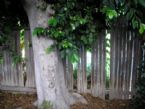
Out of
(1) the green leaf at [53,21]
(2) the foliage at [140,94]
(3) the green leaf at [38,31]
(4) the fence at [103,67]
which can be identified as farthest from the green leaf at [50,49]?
(2) the foliage at [140,94]

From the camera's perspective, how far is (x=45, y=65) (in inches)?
180

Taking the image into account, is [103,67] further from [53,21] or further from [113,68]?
[53,21]

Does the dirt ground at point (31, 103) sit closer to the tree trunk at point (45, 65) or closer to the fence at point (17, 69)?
the fence at point (17, 69)

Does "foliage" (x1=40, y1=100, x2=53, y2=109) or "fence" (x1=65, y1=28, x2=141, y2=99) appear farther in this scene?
"fence" (x1=65, y1=28, x2=141, y2=99)

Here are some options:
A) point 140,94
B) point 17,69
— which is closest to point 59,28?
point 140,94

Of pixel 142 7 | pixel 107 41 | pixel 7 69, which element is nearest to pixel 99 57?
pixel 107 41

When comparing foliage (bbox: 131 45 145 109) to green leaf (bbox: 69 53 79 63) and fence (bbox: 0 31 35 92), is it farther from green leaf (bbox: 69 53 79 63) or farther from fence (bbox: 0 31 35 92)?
fence (bbox: 0 31 35 92)

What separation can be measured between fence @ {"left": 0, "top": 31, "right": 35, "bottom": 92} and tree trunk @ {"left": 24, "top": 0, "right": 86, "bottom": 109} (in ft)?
3.34

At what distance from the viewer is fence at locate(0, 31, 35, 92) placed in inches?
224

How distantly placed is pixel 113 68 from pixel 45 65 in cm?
168

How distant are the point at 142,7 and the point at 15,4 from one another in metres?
2.65

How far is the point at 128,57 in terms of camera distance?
17.6 feet

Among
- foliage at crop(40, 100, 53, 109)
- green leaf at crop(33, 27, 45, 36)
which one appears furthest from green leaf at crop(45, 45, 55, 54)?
foliage at crop(40, 100, 53, 109)

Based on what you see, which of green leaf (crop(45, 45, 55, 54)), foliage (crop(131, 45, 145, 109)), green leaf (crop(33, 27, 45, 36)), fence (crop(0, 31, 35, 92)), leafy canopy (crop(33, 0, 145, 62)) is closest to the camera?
leafy canopy (crop(33, 0, 145, 62))
